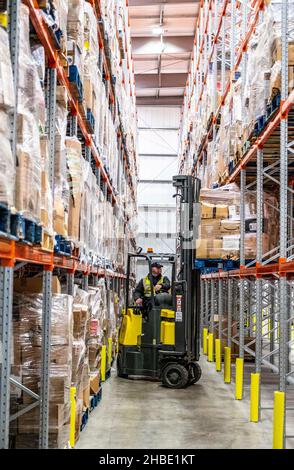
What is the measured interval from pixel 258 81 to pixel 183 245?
341cm

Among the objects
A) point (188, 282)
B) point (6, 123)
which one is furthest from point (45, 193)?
point (188, 282)

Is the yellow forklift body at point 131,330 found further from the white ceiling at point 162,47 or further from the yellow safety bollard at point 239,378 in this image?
the white ceiling at point 162,47

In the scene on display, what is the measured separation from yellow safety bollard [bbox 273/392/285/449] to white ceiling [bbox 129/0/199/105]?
52.0 feet

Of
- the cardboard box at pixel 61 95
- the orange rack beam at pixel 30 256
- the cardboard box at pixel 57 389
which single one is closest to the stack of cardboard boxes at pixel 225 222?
the orange rack beam at pixel 30 256

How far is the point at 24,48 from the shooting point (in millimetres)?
3400

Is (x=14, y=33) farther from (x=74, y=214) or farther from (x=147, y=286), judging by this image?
(x=147, y=286)

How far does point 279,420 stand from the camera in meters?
5.49

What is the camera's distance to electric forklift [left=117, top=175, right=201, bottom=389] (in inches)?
355

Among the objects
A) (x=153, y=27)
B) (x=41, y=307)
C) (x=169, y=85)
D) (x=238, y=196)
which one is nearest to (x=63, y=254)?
(x=41, y=307)

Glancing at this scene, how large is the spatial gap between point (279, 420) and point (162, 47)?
1862 cm

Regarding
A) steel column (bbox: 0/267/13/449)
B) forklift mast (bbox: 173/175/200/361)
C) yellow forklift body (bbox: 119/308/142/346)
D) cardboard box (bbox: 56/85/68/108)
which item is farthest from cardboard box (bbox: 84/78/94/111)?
yellow forklift body (bbox: 119/308/142/346)

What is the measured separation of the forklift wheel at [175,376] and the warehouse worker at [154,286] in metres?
1.12

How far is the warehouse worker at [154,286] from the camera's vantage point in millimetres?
9398
